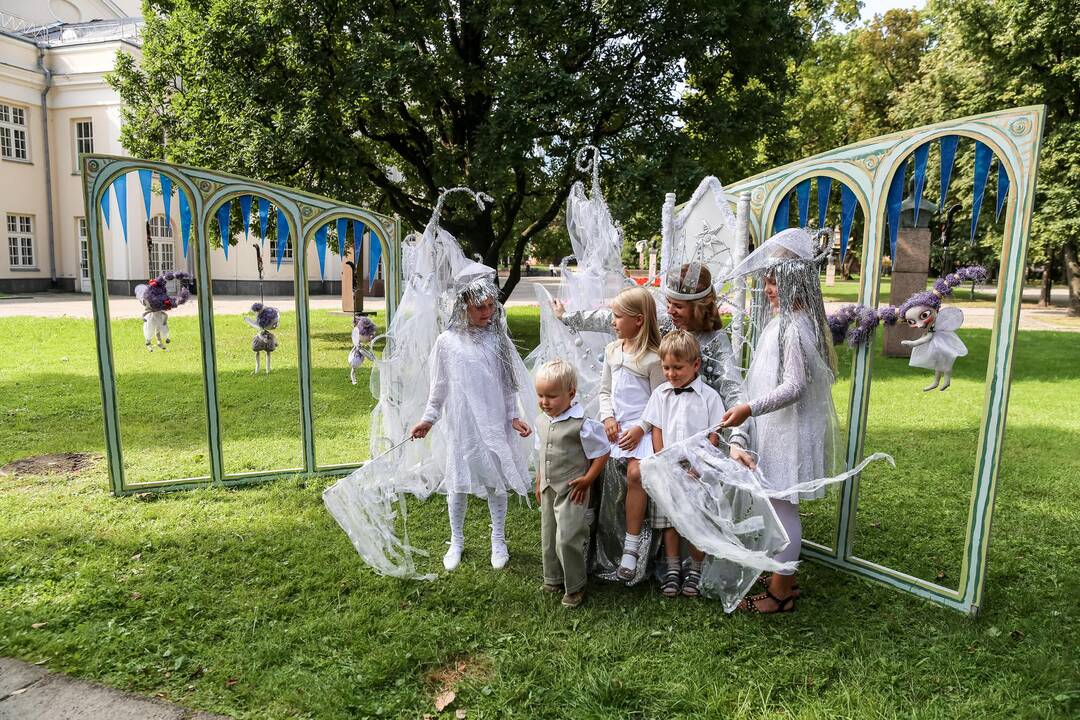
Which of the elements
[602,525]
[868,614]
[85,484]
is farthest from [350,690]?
[85,484]

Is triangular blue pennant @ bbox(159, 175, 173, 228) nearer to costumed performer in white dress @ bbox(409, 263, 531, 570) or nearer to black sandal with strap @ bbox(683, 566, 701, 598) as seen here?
costumed performer in white dress @ bbox(409, 263, 531, 570)

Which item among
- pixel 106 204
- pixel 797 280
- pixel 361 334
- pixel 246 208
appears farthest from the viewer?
pixel 361 334

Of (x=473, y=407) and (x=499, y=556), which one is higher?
(x=473, y=407)

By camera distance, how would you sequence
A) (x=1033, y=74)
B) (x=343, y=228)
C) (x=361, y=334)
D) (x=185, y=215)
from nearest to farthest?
(x=185, y=215), (x=361, y=334), (x=343, y=228), (x=1033, y=74)

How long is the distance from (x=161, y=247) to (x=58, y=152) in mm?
6010

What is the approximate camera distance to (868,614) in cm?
351

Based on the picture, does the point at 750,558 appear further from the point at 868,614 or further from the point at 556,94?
the point at 556,94

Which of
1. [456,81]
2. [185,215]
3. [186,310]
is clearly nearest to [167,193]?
[185,215]

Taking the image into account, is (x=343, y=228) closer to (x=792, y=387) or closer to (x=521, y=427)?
(x=521, y=427)

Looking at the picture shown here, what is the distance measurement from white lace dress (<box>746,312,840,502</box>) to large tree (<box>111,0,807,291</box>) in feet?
22.2

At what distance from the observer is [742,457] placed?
3.17m

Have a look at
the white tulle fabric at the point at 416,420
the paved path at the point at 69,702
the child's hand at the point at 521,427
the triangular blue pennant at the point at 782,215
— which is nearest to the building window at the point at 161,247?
the white tulle fabric at the point at 416,420

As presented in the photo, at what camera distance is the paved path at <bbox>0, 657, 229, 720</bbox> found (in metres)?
2.70

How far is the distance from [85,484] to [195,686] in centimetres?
324
